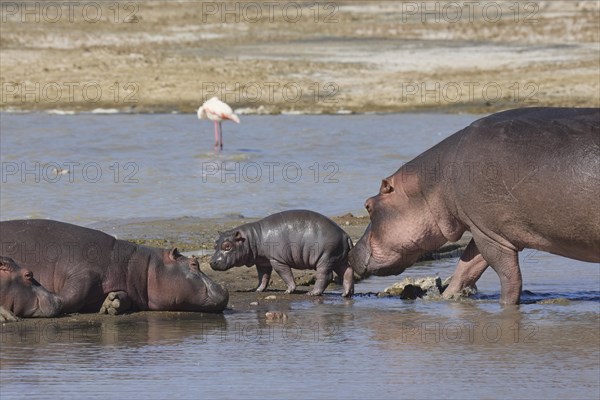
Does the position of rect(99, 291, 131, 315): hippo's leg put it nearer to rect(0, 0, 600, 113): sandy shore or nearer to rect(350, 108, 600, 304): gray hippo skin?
rect(350, 108, 600, 304): gray hippo skin

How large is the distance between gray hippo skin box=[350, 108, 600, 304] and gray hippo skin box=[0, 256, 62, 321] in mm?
2406

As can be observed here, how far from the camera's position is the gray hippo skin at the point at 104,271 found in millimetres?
8375

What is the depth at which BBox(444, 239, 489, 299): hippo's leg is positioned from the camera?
30.5 feet

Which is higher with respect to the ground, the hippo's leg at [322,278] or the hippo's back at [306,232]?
the hippo's back at [306,232]

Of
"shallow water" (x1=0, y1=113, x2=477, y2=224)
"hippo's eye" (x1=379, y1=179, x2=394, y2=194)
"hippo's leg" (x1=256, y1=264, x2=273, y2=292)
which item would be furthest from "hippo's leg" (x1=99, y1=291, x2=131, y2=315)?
"shallow water" (x1=0, y1=113, x2=477, y2=224)

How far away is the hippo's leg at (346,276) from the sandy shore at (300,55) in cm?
1440

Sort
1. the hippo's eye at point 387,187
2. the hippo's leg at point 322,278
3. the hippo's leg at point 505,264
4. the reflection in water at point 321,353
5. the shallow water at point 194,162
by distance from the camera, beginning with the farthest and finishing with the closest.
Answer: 1. the shallow water at point 194,162
2. the hippo's leg at point 322,278
3. the hippo's eye at point 387,187
4. the hippo's leg at point 505,264
5. the reflection in water at point 321,353

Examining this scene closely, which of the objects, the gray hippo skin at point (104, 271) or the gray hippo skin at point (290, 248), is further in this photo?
the gray hippo skin at point (290, 248)

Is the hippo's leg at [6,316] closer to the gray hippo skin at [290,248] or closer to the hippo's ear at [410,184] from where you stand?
the gray hippo skin at [290,248]

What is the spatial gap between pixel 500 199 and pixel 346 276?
1.50 m

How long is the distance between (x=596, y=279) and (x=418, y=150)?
8.54 metres

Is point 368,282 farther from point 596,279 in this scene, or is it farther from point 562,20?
point 562,20

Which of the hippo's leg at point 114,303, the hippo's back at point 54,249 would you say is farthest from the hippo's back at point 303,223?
the hippo's leg at point 114,303

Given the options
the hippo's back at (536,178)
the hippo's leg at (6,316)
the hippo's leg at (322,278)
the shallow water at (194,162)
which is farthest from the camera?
the shallow water at (194,162)
